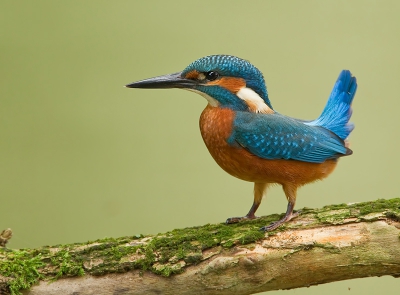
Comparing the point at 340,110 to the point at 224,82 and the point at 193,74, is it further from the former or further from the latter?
the point at 193,74

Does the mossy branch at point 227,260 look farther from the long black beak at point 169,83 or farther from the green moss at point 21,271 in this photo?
the long black beak at point 169,83

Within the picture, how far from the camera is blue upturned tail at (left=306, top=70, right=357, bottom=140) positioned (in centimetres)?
267

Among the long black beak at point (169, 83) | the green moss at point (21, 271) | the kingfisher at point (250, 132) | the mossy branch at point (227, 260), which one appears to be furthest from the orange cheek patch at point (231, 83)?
the green moss at point (21, 271)

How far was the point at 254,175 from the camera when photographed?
2352 mm

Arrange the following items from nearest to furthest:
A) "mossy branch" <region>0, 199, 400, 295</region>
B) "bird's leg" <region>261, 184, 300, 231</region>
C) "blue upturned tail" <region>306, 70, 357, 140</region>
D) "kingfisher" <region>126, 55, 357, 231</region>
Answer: "mossy branch" <region>0, 199, 400, 295</region>
"bird's leg" <region>261, 184, 300, 231</region>
"kingfisher" <region>126, 55, 357, 231</region>
"blue upturned tail" <region>306, 70, 357, 140</region>

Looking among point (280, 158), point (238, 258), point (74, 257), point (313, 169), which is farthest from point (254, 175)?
point (74, 257)

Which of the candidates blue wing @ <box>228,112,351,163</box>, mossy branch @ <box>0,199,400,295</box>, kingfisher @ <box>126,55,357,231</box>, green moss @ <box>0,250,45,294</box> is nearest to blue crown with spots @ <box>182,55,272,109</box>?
kingfisher @ <box>126,55,357,231</box>

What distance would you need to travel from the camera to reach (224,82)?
7.84 feet

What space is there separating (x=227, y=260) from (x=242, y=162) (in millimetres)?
505

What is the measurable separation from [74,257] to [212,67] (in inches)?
42.1

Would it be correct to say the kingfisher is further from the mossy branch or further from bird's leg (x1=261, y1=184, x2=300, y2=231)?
the mossy branch

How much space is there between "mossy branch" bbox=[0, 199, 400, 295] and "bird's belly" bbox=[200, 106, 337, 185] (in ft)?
0.89

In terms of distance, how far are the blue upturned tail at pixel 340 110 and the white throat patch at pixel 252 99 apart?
1.18ft

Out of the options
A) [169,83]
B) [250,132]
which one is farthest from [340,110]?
[169,83]
